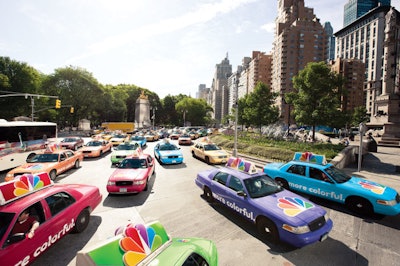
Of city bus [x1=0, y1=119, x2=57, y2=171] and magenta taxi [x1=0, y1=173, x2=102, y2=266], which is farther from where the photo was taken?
city bus [x1=0, y1=119, x2=57, y2=171]

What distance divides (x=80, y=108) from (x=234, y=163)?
5678cm

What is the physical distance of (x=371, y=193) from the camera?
6.43 metres

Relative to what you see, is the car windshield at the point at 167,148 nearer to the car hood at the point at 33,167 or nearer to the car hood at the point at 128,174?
the car hood at the point at 128,174

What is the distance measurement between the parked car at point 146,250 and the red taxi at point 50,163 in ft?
29.0

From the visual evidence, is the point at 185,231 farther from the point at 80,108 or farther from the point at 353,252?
the point at 80,108

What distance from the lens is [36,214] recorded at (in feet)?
14.6

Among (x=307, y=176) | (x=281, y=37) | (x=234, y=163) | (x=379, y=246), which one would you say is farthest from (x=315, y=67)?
(x=281, y=37)

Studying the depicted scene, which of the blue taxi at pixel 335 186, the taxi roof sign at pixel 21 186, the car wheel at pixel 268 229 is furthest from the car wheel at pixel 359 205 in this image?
the taxi roof sign at pixel 21 186

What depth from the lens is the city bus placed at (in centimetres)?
1185

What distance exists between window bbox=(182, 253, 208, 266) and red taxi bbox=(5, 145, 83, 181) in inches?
374

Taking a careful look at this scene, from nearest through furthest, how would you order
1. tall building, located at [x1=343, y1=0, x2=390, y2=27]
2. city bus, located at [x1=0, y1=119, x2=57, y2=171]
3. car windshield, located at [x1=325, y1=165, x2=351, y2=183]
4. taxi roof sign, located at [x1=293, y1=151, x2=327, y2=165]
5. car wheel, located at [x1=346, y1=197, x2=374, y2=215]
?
car wheel, located at [x1=346, y1=197, x2=374, y2=215] → car windshield, located at [x1=325, y1=165, x2=351, y2=183] → taxi roof sign, located at [x1=293, y1=151, x2=327, y2=165] → city bus, located at [x1=0, y1=119, x2=57, y2=171] → tall building, located at [x1=343, y1=0, x2=390, y2=27]

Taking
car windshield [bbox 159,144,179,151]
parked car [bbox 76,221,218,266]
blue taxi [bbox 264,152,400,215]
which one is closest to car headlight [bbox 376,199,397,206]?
blue taxi [bbox 264,152,400,215]

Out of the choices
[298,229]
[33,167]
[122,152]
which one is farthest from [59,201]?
[122,152]

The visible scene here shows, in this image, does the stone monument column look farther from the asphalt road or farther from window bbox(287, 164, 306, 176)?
window bbox(287, 164, 306, 176)
